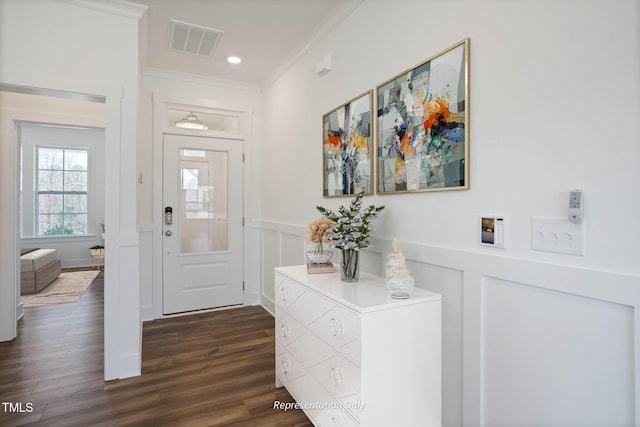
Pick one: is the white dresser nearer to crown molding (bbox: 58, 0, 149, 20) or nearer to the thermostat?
the thermostat

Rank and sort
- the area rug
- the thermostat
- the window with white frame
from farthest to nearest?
the window with white frame, the area rug, the thermostat

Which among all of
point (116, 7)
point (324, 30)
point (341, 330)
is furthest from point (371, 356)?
point (116, 7)

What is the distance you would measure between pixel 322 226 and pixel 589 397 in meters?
1.40

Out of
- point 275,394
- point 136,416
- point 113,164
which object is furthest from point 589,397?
point 113,164

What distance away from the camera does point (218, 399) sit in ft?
7.42

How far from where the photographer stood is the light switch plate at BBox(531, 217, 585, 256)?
3.99 ft

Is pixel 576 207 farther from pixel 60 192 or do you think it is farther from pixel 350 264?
pixel 60 192

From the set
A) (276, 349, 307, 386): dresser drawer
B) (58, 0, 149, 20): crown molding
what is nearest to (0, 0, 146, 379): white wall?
(58, 0, 149, 20): crown molding

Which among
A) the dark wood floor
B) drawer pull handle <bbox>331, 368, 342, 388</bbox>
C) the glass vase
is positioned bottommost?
the dark wood floor

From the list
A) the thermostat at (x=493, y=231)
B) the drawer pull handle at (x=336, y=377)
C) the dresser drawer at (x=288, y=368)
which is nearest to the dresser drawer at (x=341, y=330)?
the drawer pull handle at (x=336, y=377)

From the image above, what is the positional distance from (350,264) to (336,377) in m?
0.57

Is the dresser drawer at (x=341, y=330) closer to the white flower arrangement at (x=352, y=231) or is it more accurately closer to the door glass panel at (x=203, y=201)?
the white flower arrangement at (x=352, y=231)

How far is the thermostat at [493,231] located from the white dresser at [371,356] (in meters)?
0.34

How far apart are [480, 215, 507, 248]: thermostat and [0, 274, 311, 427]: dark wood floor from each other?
1.44 metres
